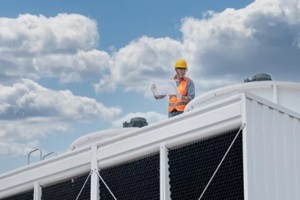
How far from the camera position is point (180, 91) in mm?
9875

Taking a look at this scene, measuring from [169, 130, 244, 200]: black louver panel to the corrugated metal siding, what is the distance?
0.13 meters

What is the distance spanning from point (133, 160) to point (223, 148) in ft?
4.66

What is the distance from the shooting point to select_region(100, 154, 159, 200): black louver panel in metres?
7.49

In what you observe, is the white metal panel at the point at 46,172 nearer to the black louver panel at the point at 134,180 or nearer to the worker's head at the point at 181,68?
the black louver panel at the point at 134,180

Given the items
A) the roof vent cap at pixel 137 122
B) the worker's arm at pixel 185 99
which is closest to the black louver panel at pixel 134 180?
the roof vent cap at pixel 137 122

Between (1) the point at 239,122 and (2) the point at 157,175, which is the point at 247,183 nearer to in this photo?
(1) the point at 239,122

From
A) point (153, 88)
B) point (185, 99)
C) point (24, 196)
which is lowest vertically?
point (24, 196)

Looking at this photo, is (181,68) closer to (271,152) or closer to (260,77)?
(260,77)

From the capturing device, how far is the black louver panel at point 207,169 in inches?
262

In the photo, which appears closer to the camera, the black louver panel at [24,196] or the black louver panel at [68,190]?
the black louver panel at [68,190]

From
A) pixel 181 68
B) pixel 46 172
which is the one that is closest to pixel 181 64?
pixel 181 68

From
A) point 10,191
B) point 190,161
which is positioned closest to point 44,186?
point 10,191

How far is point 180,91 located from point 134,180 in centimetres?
252

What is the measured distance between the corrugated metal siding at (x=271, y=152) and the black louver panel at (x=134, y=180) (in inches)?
52.8
